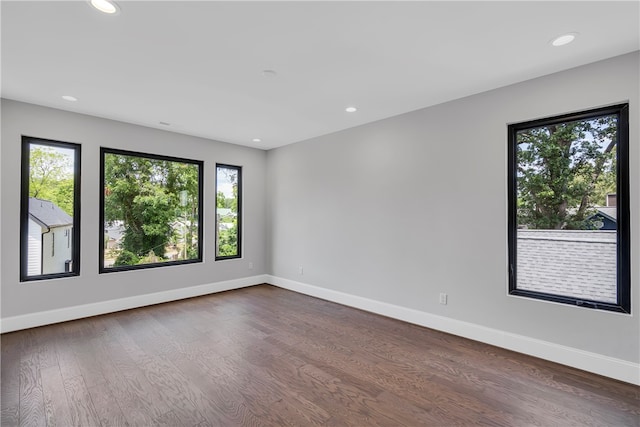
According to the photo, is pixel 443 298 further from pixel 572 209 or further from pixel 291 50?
pixel 291 50

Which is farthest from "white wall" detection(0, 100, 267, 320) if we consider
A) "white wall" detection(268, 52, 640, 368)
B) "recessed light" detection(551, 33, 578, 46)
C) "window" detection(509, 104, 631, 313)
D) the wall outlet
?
"recessed light" detection(551, 33, 578, 46)

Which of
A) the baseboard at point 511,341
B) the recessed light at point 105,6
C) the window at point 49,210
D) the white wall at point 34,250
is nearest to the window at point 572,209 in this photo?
the baseboard at point 511,341

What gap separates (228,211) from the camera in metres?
5.43

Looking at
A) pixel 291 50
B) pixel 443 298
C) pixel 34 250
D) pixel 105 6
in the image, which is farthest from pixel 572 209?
pixel 34 250

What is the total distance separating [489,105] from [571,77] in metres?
0.66

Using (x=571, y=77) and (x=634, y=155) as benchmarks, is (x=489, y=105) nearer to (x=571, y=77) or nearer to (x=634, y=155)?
(x=571, y=77)

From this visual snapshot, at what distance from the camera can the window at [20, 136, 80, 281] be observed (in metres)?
3.48

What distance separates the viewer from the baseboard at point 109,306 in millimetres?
3393

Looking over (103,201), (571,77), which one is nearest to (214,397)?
(103,201)

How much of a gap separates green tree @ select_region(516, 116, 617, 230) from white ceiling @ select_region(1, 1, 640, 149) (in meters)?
0.57

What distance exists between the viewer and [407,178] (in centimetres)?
378

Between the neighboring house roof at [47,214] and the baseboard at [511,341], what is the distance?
373 centimetres

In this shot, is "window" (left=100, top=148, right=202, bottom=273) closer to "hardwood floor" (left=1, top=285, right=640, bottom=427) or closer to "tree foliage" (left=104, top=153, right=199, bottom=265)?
"tree foliage" (left=104, top=153, right=199, bottom=265)

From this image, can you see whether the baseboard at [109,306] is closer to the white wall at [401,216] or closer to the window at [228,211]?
the white wall at [401,216]
